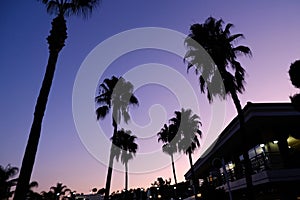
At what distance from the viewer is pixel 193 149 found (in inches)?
1517

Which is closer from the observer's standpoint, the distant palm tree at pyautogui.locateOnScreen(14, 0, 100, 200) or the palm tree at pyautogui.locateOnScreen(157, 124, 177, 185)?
the distant palm tree at pyautogui.locateOnScreen(14, 0, 100, 200)

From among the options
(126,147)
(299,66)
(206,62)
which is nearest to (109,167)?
(206,62)

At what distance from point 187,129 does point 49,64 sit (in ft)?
97.4

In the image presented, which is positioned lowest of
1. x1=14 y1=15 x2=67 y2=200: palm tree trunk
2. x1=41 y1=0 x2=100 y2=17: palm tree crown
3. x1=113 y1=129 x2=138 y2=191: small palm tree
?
x1=14 y1=15 x2=67 y2=200: palm tree trunk

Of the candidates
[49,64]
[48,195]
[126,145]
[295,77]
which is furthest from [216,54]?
[48,195]

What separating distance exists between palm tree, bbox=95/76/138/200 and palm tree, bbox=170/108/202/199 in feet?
45.3

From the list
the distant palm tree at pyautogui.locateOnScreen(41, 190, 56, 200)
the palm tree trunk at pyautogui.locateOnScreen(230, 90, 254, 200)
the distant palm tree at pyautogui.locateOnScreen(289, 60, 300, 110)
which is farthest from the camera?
the distant palm tree at pyautogui.locateOnScreen(41, 190, 56, 200)

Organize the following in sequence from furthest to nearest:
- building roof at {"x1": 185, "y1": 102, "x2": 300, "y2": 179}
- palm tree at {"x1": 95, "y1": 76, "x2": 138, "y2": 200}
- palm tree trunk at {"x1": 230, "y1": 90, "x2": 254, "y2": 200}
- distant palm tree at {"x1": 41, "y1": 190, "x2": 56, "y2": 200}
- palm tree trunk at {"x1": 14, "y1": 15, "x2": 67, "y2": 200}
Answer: distant palm tree at {"x1": 41, "y1": 190, "x2": 56, "y2": 200} < palm tree at {"x1": 95, "y1": 76, "x2": 138, "y2": 200} < building roof at {"x1": 185, "y1": 102, "x2": 300, "y2": 179} < palm tree trunk at {"x1": 230, "y1": 90, "x2": 254, "y2": 200} < palm tree trunk at {"x1": 14, "y1": 15, "x2": 67, "y2": 200}

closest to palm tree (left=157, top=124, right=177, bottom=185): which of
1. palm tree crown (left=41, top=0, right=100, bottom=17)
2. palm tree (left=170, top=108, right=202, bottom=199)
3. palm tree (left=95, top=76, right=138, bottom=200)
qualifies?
palm tree (left=170, top=108, right=202, bottom=199)

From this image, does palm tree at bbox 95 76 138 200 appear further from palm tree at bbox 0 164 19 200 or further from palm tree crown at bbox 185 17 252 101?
palm tree at bbox 0 164 19 200

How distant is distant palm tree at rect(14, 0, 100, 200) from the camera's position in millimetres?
8812

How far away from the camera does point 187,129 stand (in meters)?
38.8

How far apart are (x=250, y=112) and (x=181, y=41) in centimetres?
720

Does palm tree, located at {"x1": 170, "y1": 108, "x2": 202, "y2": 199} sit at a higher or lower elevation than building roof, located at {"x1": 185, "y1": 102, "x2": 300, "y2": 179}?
higher
